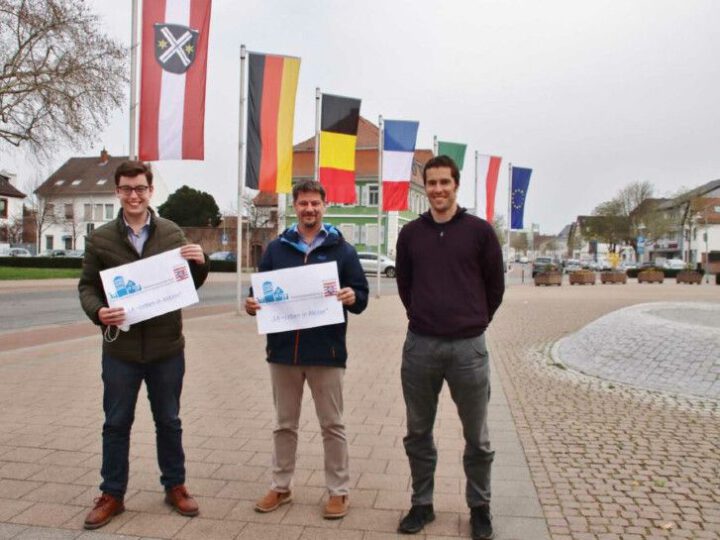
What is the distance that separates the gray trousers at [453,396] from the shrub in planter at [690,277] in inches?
1598

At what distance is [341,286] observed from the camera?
4117 millimetres

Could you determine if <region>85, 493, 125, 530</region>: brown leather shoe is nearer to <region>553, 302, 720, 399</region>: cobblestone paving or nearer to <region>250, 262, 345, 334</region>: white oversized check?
<region>250, 262, 345, 334</region>: white oversized check

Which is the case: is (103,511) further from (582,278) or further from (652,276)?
(652,276)

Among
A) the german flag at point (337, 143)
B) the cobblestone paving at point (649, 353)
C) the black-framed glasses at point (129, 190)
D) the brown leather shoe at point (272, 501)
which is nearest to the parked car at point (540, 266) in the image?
the german flag at point (337, 143)

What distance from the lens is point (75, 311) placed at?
1745cm

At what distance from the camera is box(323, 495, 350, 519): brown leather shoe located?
3.89 meters

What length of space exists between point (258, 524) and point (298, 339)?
109 cm

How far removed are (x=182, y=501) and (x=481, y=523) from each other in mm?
1776

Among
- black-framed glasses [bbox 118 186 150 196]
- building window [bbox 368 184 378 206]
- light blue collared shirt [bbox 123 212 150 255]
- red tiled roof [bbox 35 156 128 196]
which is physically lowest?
light blue collared shirt [bbox 123 212 150 255]

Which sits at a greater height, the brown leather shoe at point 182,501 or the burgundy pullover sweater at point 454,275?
the burgundy pullover sweater at point 454,275

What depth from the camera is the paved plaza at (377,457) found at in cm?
383

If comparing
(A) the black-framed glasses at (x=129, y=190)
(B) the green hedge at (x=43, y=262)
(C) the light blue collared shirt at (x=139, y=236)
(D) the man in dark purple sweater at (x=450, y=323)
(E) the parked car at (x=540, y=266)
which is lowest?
(B) the green hedge at (x=43, y=262)

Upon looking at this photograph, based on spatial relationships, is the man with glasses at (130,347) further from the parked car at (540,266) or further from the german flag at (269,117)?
the parked car at (540,266)

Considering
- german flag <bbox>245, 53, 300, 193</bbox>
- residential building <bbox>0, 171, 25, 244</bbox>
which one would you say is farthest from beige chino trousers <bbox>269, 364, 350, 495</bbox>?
residential building <bbox>0, 171, 25, 244</bbox>
